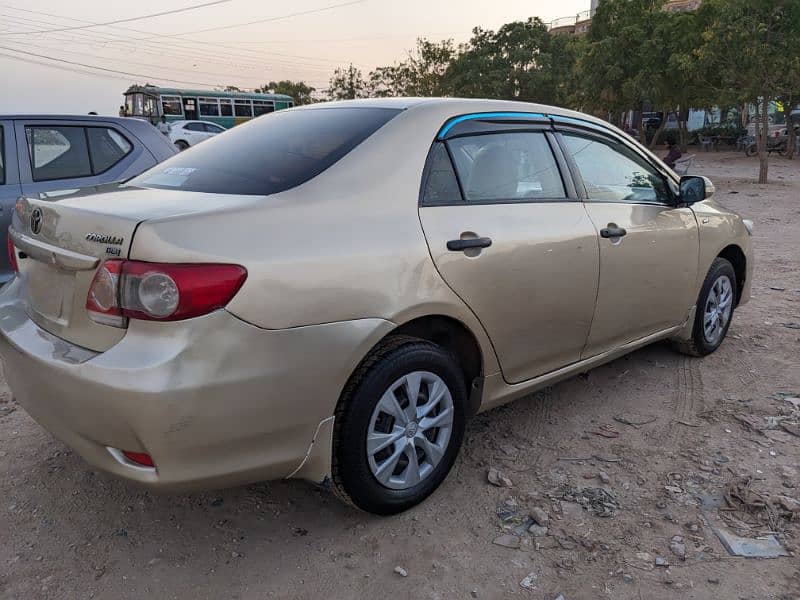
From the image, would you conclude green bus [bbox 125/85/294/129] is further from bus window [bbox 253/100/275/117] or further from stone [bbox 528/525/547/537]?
stone [bbox 528/525/547/537]

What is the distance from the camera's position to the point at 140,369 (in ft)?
6.40

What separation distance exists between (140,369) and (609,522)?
1869 mm

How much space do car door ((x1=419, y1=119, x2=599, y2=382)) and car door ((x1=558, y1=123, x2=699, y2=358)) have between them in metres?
0.13

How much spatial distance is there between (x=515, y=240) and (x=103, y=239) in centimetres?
161

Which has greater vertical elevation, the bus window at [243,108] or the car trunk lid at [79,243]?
the bus window at [243,108]

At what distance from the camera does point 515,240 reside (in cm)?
282

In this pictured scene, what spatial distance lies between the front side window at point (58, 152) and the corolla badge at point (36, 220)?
11.0 feet

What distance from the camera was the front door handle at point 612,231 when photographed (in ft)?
10.7

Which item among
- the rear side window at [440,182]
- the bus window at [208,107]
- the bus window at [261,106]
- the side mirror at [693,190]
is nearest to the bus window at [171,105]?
the bus window at [208,107]

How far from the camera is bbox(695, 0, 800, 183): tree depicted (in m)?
15.0

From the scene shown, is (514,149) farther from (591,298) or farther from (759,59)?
(759,59)

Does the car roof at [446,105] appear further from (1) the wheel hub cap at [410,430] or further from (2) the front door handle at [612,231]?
(1) the wheel hub cap at [410,430]

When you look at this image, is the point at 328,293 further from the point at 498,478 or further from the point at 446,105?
the point at 498,478

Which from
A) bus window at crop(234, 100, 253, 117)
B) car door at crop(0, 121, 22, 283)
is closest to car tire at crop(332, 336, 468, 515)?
car door at crop(0, 121, 22, 283)
